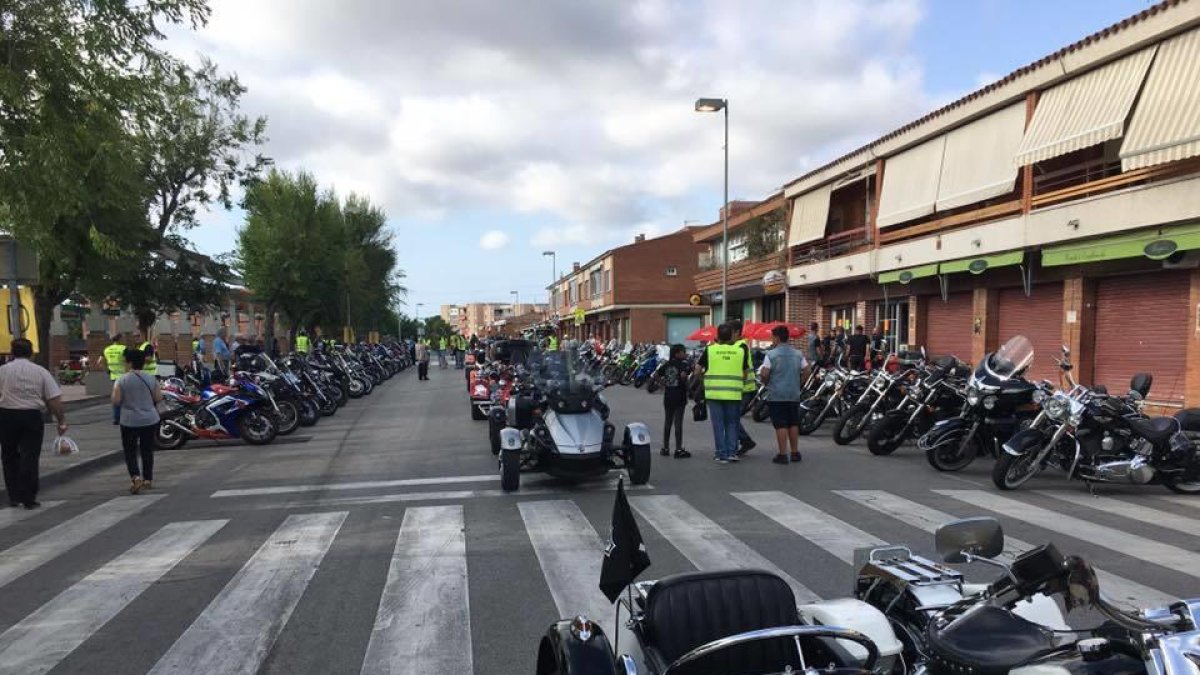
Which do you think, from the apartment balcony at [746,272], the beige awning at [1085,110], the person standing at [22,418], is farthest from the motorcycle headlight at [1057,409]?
Answer: the apartment balcony at [746,272]

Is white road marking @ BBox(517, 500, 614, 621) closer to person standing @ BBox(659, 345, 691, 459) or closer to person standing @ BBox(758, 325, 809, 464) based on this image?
person standing @ BBox(659, 345, 691, 459)

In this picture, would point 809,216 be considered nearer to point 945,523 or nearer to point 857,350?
point 857,350

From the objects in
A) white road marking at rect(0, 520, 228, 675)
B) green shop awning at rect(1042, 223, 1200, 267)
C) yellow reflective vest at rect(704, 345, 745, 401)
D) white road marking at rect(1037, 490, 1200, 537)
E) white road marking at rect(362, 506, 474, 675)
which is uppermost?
green shop awning at rect(1042, 223, 1200, 267)

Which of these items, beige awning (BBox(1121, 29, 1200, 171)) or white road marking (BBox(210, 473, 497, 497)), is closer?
white road marking (BBox(210, 473, 497, 497))

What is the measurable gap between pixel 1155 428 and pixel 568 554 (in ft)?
21.6

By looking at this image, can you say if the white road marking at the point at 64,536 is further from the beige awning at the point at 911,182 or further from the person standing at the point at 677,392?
the beige awning at the point at 911,182

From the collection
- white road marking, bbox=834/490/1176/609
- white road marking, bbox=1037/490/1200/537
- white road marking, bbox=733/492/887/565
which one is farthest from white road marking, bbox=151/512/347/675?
white road marking, bbox=1037/490/1200/537

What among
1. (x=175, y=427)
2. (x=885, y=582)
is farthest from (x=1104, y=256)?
(x=175, y=427)

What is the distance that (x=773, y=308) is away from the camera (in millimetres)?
29375

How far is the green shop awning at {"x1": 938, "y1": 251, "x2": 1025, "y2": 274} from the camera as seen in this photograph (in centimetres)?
1545

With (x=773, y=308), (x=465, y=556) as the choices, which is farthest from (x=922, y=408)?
(x=773, y=308)

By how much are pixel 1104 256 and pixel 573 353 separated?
31.5 feet

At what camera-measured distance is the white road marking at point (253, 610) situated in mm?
4172

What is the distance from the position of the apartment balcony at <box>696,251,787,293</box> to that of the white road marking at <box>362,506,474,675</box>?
74.2ft
